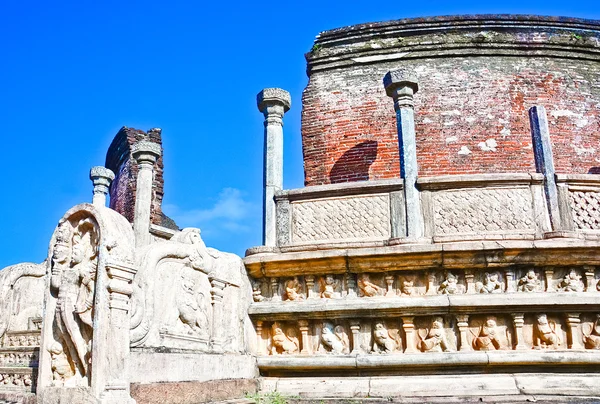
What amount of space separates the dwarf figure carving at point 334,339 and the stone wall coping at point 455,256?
0.63 metres

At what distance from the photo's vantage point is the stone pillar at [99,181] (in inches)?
440

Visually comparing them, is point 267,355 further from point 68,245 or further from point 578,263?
point 578,263

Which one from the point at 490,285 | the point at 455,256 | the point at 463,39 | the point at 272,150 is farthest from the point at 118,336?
→ the point at 463,39

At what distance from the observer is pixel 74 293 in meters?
4.55

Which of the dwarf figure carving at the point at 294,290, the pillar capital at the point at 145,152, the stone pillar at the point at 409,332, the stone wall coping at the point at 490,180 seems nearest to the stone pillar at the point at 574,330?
the stone wall coping at the point at 490,180

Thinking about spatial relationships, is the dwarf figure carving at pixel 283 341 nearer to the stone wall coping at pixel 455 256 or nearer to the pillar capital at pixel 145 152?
the stone wall coping at pixel 455 256

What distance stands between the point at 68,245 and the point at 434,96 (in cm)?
766

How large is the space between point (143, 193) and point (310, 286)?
185 inches

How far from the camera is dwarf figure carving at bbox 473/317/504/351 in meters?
5.90

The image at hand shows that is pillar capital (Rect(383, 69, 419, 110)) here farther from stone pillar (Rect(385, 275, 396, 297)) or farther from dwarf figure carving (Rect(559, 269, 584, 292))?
dwarf figure carving (Rect(559, 269, 584, 292))

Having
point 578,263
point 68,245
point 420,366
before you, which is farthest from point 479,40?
point 68,245

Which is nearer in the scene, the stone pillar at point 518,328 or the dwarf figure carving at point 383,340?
the stone pillar at point 518,328

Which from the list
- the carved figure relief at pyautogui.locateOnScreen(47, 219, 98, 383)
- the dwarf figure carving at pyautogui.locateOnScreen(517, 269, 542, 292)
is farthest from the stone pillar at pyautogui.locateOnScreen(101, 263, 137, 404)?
the dwarf figure carving at pyautogui.locateOnScreen(517, 269, 542, 292)

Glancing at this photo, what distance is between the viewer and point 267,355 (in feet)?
20.9
